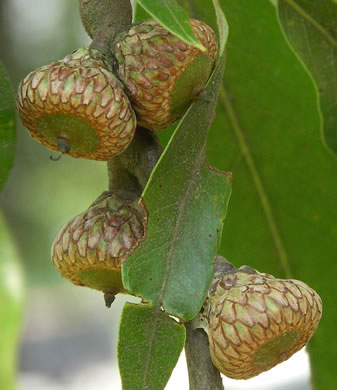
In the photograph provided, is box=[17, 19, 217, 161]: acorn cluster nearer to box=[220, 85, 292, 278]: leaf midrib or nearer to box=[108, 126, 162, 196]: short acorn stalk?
box=[108, 126, 162, 196]: short acorn stalk

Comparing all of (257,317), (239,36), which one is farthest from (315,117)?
(257,317)

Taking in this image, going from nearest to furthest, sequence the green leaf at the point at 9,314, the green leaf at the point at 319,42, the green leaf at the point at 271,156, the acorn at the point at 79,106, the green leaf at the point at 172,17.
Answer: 1. the green leaf at the point at 172,17
2. the acorn at the point at 79,106
3. the green leaf at the point at 319,42
4. the green leaf at the point at 271,156
5. the green leaf at the point at 9,314

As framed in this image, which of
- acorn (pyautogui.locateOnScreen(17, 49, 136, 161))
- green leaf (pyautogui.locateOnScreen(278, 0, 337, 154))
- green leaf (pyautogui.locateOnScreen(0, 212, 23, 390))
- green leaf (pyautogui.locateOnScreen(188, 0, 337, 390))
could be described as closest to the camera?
acorn (pyautogui.locateOnScreen(17, 49, 136, 161))

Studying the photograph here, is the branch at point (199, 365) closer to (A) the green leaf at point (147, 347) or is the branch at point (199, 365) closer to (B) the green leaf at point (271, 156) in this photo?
(A) the green leaf at point (147, 347)

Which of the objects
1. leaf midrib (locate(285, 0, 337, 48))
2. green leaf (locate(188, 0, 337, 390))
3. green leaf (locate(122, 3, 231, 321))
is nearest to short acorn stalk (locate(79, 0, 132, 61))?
green leaf (locate(122, 3, 231, 321))

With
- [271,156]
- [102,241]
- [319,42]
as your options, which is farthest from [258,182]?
[102,241]

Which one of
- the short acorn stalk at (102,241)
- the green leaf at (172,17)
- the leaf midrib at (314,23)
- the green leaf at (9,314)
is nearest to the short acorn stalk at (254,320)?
the short acorn stalk at (102,241)

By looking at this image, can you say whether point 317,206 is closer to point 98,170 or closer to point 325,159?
point 325,159

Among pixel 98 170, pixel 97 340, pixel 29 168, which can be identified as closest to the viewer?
pixel 29 168
